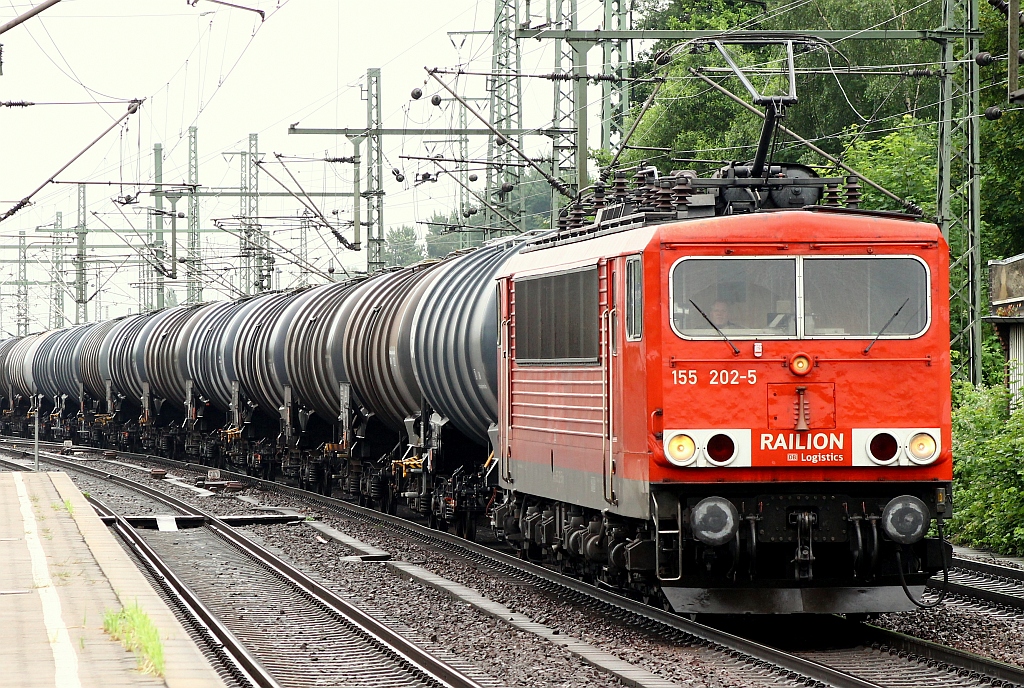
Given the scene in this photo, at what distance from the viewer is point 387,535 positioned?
66.3ft

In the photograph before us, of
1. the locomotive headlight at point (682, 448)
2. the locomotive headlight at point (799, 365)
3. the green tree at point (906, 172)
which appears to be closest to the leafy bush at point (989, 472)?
the locomotive headlight at point (799, 365)

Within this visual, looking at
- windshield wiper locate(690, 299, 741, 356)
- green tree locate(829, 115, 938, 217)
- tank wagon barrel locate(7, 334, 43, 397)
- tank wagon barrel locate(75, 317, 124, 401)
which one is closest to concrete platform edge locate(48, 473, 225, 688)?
windshield wiper locate(690, 299, 741, 356)

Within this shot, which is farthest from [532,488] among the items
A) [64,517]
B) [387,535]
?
[64,517]

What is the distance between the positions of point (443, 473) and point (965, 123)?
29.0ft

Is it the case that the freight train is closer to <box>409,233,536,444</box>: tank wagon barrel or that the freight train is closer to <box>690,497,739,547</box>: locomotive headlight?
<box>690,497,739,547</box>: locomotive headlight

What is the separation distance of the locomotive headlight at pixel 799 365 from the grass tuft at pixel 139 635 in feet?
15.0

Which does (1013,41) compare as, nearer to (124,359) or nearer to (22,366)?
(124,359)

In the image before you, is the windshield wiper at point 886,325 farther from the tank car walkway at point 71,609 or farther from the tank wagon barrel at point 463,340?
the tank wagon barrel at point 463,340

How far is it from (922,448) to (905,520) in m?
0.54

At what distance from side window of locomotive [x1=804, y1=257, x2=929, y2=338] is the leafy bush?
18.9ft

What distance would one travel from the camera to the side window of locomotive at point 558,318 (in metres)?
11.9

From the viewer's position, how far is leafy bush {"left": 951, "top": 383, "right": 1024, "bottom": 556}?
53.9ft

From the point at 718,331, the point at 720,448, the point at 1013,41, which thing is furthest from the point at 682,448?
the point at 1013,41

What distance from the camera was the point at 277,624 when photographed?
13.0m
